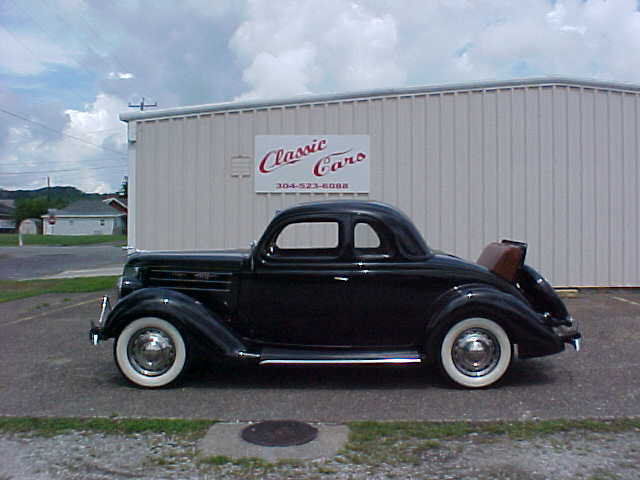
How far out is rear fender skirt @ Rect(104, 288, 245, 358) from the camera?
5828mm

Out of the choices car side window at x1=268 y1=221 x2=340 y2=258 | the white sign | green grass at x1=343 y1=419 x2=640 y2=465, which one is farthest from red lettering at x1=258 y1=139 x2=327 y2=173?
green grass at x1=343 y1=419 x2=640 y2=465

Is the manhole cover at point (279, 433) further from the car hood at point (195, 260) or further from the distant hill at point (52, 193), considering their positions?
the distant hill at point (52, 193)

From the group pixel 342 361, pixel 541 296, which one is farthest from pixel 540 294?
pixel 342 361

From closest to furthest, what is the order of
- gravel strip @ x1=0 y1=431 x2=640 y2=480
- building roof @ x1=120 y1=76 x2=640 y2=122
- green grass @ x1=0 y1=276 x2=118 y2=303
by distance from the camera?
1. gravel strip @ x1=0 y1=431 x2=640 y2=480
2. building roof @ x1=120 y1=76 x2=640 y2=122
3. green grass @ x1=0 y1=276 x2=118 y2=303

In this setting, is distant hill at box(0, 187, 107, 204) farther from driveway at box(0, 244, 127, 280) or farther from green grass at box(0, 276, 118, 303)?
green grass at box(0, 276, 118, 303)

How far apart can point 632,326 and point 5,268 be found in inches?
854

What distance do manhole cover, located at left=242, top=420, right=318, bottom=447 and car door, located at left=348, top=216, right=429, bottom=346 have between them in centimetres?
127

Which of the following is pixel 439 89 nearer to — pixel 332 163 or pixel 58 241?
pixel 332 163

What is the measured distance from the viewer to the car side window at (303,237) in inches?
243

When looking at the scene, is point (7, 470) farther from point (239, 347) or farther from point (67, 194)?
point (67, 194)

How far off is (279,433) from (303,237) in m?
2.84

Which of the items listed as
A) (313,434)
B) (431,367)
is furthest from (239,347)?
(431,367)

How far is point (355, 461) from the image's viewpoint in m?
4.20

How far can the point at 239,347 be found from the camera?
5.89 metres
